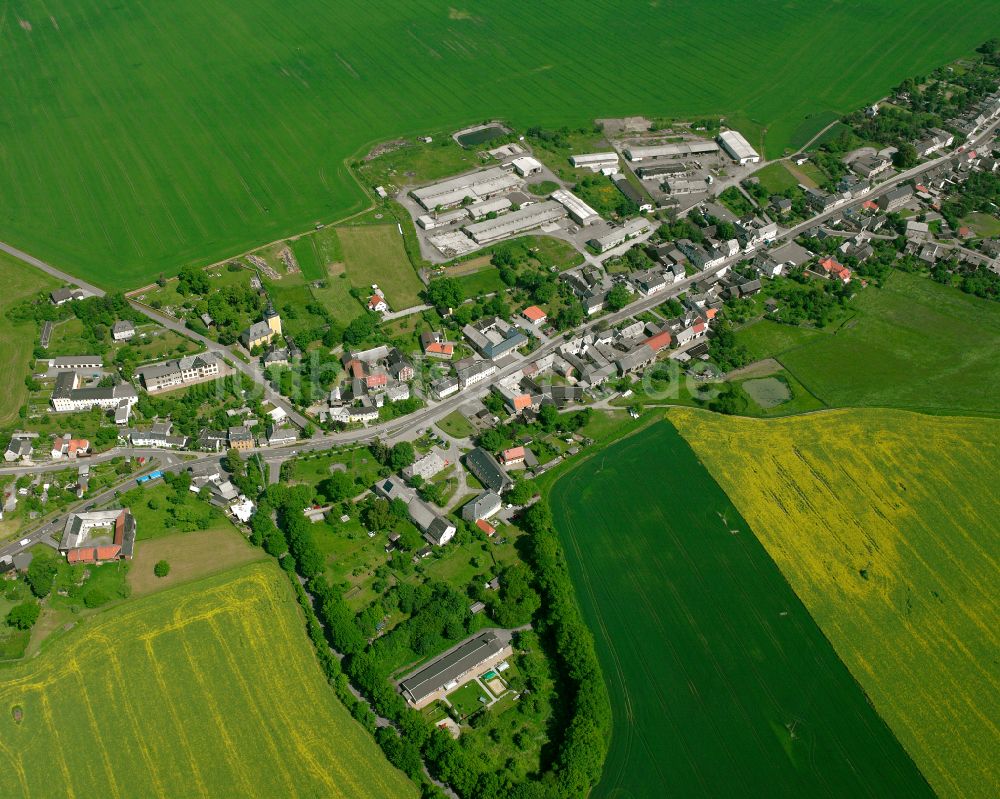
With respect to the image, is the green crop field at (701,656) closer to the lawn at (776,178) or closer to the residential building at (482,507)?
the residential building at (482,507)

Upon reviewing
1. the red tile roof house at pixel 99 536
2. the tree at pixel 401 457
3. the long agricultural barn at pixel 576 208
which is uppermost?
the long agricultural barn at pixel 576 208

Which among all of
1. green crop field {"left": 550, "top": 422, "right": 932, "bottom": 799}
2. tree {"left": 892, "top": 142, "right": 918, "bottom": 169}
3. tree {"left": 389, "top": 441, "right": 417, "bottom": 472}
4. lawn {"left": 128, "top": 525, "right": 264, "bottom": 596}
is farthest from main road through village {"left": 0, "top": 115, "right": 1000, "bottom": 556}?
tree {"left": 892, "top": 142, "right": 918, "bottom": 169}

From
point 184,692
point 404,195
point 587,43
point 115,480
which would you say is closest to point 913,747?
point 184,692

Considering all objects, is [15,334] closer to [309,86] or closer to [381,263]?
[381,263]

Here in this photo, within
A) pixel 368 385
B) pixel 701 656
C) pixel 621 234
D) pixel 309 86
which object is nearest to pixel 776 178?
pixel 621 234

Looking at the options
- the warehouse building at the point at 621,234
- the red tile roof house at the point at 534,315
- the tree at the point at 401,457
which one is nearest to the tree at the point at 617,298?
the red tile roof house at the point at 534,315

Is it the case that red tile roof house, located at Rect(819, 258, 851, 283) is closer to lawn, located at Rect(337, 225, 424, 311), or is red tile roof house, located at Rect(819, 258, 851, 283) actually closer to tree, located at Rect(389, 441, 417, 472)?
lawn, located at Rect(337, 225, 424, 311)

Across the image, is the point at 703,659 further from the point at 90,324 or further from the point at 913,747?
the point at 90,324
